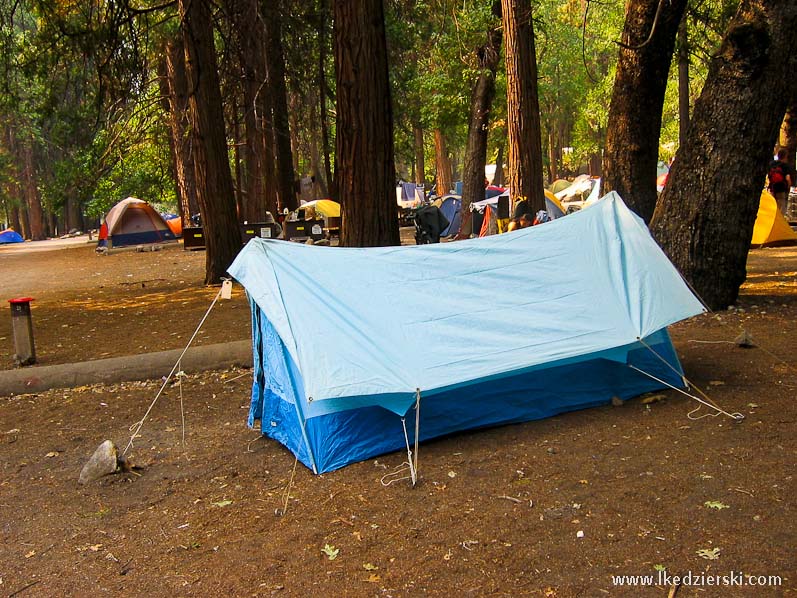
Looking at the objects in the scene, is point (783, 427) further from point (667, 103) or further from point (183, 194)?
point (667, 103)

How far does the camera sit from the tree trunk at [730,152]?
7742 millimetres

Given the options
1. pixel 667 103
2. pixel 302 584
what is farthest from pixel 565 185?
pixel 302 584

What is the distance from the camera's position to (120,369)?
7.63 metres

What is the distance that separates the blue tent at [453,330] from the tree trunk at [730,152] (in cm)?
220

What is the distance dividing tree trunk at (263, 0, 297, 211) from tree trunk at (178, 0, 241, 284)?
3.92 feet

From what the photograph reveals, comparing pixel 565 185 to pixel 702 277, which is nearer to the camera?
pixel 702 277

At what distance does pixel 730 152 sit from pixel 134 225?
21.9 meters

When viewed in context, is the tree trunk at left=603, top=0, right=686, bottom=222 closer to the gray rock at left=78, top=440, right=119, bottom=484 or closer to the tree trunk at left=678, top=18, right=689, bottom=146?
the tree trunk at left=678, top=18, right=689, bottom=146

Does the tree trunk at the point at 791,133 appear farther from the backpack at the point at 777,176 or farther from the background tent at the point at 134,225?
the background tent at the point at 134,225

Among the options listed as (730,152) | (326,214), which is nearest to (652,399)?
(730,152)

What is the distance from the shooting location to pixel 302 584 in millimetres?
3719

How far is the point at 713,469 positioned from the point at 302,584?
2408mm

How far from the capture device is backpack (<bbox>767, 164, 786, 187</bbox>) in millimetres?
16359

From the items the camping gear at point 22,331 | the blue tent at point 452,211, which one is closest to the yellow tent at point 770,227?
the blue tent at point 452,211
